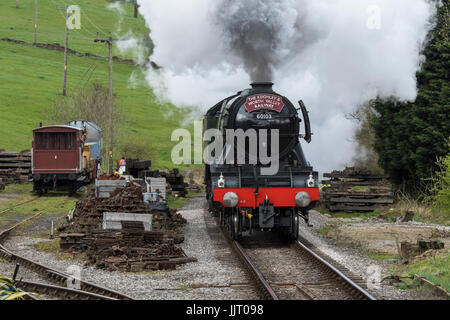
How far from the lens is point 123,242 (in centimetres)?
1170

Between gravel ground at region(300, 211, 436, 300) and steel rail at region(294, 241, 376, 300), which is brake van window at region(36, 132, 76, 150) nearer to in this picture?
gravel ground at region(300, 211, 436, 300)

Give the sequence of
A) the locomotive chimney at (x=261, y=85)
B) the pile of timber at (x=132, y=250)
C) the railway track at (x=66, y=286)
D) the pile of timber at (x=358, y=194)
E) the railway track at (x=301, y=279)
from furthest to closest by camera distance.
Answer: the pile of timber at (x=358, y=194) → the locomotive chimney at (x=261, y=85) → the pile of timber at (x=132, y=250) → the railway track at (x=301, y=279) → the railway track at (x=66, y=286)

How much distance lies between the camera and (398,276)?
9.59m

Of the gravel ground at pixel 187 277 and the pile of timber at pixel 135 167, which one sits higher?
the pile of timber at pixel 135 167

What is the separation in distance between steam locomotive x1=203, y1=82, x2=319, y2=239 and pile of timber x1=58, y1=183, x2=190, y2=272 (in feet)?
5.49

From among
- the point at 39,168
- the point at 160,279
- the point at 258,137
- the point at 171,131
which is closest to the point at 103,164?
the point at 39,168

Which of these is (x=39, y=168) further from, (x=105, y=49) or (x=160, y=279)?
(x=105, y=49)

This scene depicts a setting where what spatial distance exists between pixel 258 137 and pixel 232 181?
1306 millimetres

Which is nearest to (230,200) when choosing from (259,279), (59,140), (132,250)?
(132,250)

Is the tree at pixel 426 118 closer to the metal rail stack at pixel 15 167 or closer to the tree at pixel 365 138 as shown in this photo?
the tree at pixel 365 138

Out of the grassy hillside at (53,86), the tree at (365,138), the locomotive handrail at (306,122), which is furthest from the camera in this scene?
the grassy hillside at (53,86)

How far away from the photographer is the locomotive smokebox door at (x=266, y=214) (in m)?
13.0

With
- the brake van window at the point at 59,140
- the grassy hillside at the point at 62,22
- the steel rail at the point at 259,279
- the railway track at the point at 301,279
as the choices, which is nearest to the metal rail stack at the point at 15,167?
the brake van window at the point at 59,140

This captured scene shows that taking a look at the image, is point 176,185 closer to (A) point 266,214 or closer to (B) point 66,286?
(A) point 266,214
